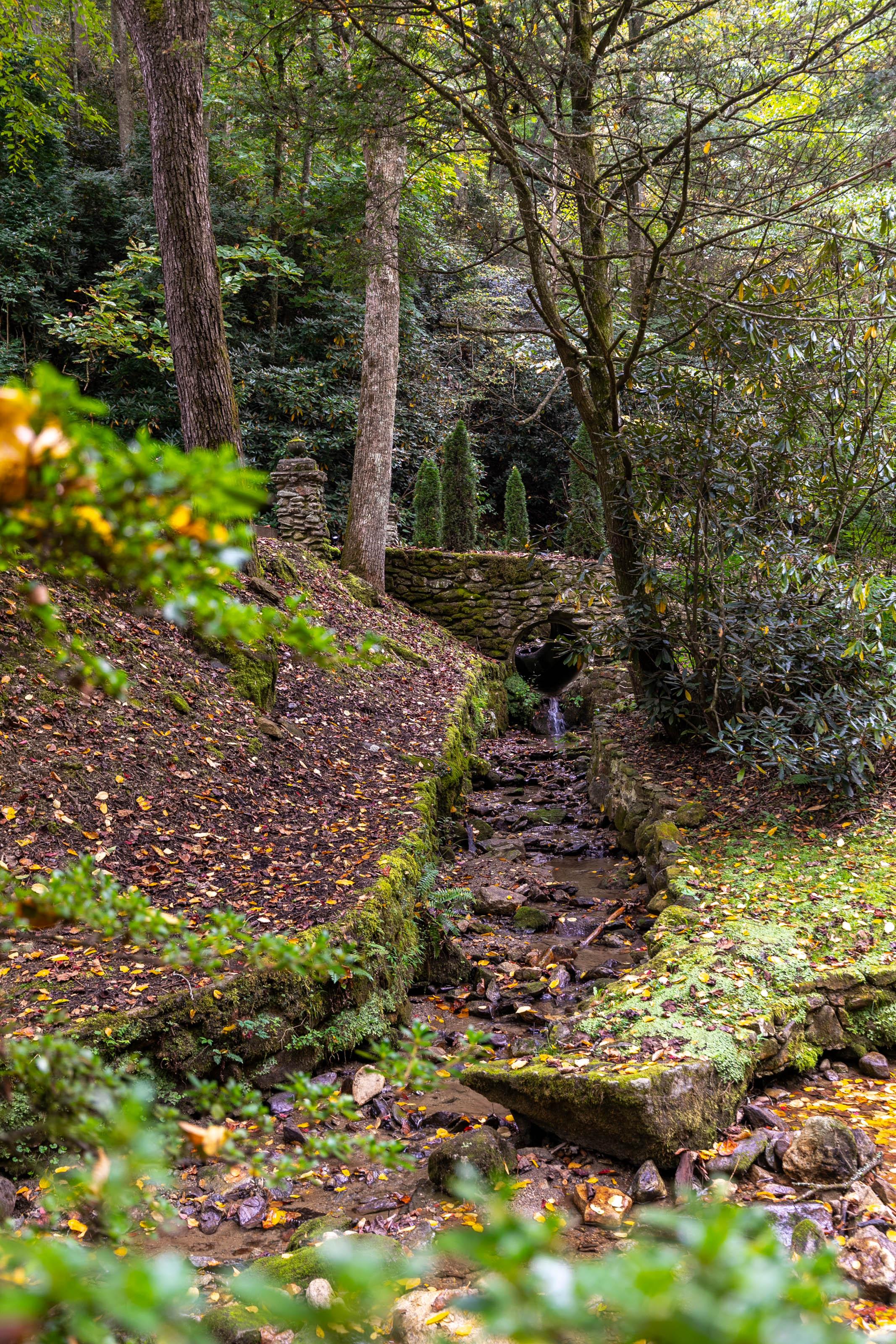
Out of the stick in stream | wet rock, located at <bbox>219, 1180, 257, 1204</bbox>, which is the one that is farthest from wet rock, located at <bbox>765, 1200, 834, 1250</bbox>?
the stick in stream

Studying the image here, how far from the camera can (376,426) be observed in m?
11.3

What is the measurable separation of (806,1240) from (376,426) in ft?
34.9

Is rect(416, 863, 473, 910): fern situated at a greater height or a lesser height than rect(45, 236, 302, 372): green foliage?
lesser

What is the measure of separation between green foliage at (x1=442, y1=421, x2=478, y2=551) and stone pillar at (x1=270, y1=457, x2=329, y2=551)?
3.97 m

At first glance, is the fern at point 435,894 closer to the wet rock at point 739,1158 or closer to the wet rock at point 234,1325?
the wet rock at point 739,1158

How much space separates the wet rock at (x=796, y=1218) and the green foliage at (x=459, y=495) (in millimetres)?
13022

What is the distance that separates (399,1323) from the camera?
2070mm

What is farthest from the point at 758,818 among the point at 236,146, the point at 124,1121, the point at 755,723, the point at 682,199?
the point at 236,146

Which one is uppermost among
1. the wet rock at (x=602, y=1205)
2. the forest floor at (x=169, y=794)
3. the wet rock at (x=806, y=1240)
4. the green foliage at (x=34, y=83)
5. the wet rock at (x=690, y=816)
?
the green foliage at (x=34, y=83)

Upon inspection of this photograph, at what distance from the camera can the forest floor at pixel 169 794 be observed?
133 inches

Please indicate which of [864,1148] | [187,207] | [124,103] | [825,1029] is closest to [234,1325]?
[864,1148]

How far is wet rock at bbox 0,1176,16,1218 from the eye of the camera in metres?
2.34

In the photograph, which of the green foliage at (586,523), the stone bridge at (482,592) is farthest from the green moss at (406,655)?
the stone bridge at (482,592)

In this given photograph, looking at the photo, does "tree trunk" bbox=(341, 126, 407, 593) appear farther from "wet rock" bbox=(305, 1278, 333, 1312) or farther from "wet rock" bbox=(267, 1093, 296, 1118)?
"wet rock" bbox=(305, 1278, 333, 1312)
